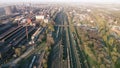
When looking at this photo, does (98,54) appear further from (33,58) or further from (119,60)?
(33,58)

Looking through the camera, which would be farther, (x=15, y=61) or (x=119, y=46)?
(x=119, y=46)

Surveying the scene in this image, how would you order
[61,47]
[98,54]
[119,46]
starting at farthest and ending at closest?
[119,46] < [61,47] < [98,54]

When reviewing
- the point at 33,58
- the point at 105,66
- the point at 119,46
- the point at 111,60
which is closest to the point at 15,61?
the point at 33,58

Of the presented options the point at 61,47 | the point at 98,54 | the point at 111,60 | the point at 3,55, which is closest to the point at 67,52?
the point at 61,47

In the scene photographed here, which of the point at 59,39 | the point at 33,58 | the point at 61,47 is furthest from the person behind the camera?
the point at 59,39

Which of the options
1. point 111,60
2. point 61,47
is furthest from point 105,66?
point 61,47

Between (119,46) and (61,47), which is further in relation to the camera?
(119,46)

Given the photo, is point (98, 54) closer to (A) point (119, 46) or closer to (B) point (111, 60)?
(B) point (111, 60)

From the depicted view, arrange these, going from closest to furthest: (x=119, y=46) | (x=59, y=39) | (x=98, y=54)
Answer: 1. (x=98, y=54)
2. (x=119, y=46)
3. (x=59, y=39)

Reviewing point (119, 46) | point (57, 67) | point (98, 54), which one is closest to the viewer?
point (57, 67)
